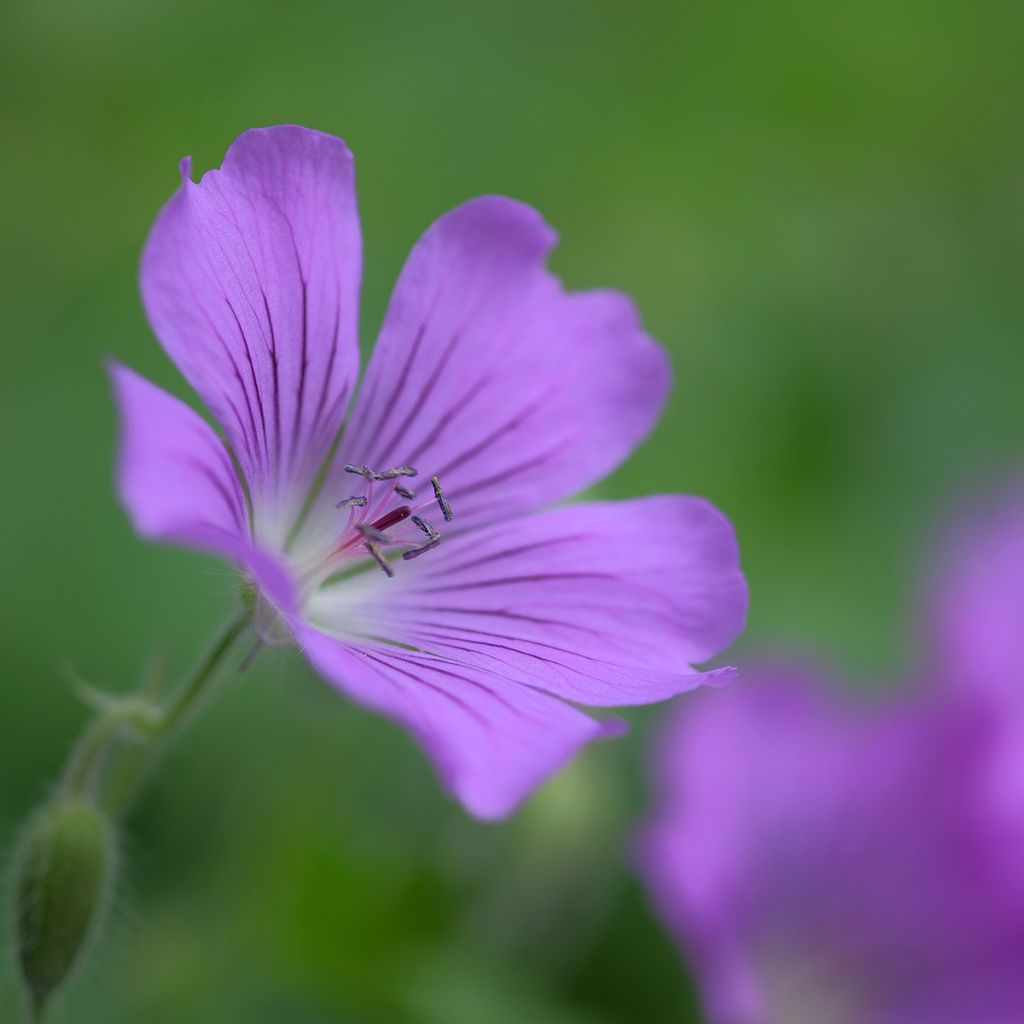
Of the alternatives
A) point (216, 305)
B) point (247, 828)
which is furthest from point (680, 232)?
point (216, 305)

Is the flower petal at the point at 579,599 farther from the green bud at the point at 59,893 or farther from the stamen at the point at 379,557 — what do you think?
the green bud at the point at 59,893

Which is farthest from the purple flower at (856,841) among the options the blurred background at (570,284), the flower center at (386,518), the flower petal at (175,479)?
the flower petal at (175,479)

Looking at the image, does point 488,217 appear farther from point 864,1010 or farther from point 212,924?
point 864,1010

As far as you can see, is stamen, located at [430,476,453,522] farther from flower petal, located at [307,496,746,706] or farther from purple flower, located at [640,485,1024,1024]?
purple flower, located at [640,485,1024,1024]

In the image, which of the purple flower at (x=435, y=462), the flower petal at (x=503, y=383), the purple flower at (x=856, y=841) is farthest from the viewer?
the purple flower at (x=856, y=841)

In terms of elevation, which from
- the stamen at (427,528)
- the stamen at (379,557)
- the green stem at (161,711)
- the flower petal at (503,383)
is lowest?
the green stem at (161,711)

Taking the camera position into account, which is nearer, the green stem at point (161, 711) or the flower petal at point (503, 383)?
the green stem at point (161, 711)

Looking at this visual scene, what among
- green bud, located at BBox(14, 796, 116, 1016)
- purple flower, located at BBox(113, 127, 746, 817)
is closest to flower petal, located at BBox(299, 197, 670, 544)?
purple flower, located at BBox(113, 127, 746, 817)
